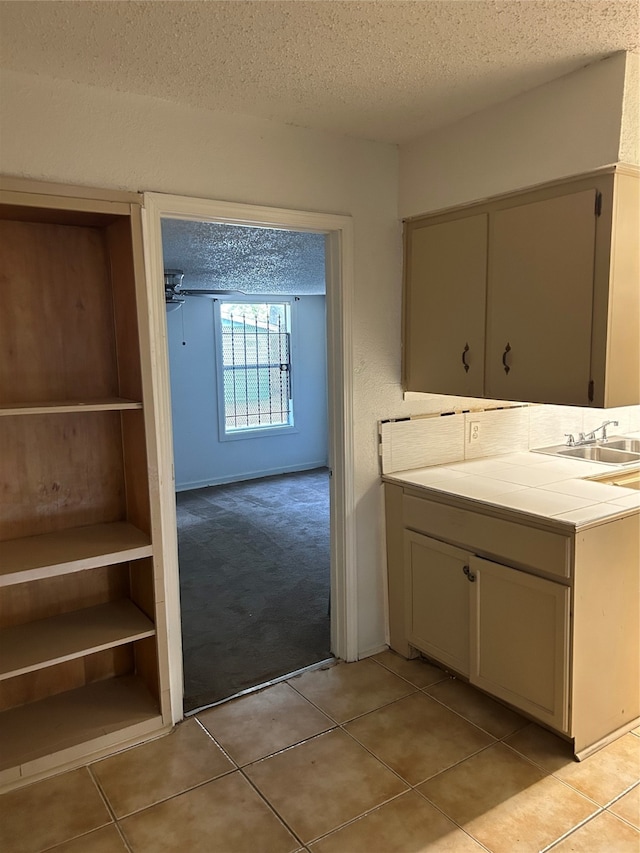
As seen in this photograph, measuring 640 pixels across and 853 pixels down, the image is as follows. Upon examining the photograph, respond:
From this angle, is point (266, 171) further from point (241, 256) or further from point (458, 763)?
point (458, 763)

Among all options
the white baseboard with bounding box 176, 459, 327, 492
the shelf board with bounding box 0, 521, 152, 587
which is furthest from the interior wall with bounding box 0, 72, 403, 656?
the white baseboard with bounding box 176, 459, 327, 492

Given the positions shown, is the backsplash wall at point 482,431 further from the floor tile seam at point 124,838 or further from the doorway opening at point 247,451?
the floor tile seam at point 124,838

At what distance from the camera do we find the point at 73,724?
2.18 m

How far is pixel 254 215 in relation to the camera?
2352mm

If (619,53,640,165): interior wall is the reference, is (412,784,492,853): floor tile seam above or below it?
below

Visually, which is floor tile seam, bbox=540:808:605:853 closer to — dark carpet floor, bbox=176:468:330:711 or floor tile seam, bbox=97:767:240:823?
floor tile seam, bbox=97:767:240:823

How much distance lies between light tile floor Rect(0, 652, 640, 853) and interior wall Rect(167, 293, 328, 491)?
14.2ft

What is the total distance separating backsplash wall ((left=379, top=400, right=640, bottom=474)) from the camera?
2822 mm

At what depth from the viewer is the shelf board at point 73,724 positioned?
2061mm

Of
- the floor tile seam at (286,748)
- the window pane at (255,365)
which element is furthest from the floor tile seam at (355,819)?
the window pane at (255,365)

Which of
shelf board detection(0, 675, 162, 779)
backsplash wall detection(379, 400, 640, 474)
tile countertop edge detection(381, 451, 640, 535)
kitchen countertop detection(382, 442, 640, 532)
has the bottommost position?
shelf board detection(0, 675, 162, 779)

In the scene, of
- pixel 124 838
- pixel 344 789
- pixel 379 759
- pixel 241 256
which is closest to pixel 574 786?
pixel 379 759

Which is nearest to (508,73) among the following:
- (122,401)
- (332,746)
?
(122,401)

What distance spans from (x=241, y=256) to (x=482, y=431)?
2134 mm
